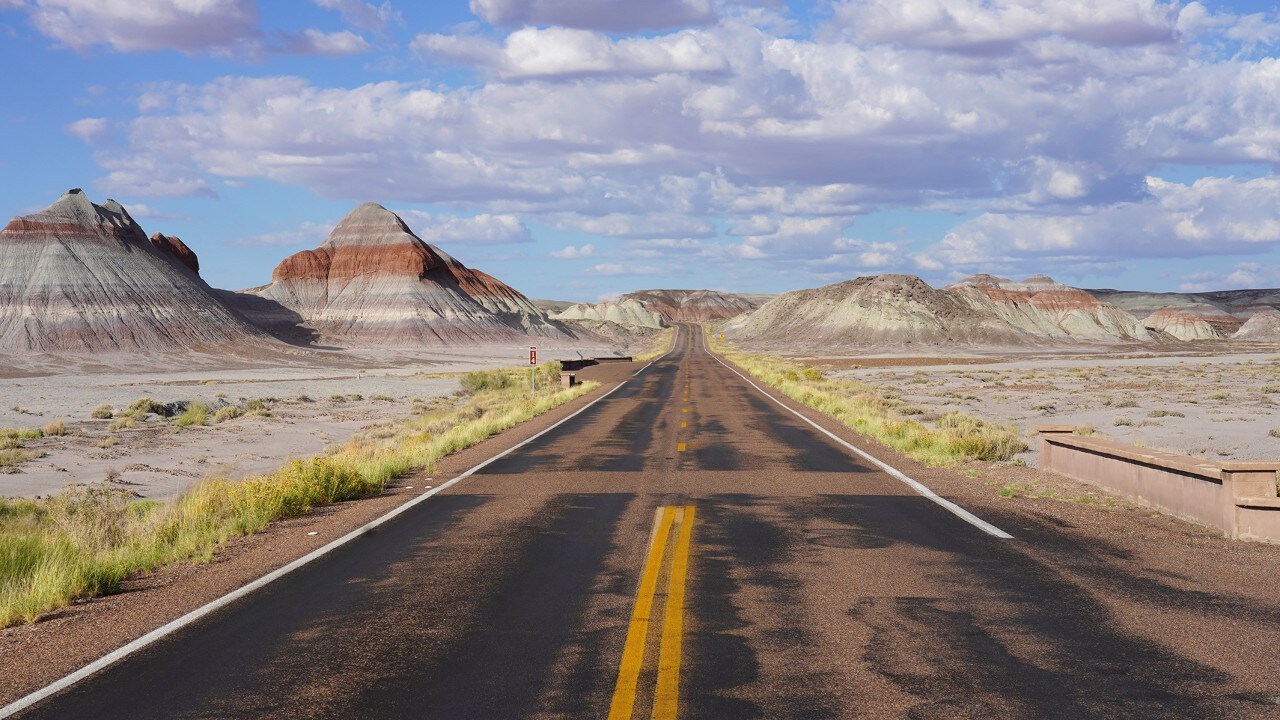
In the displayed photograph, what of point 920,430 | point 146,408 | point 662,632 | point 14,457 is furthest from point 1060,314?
point 662,632

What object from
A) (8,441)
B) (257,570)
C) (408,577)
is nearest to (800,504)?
(408,577)

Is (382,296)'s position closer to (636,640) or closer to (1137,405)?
(1137,405)

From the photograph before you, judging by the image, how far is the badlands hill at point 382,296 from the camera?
133 m

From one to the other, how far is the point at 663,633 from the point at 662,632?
3cm

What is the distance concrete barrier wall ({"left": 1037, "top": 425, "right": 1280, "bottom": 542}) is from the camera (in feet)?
29.3

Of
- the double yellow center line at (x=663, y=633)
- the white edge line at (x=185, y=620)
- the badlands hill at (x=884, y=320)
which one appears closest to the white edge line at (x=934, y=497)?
the double yellow center line at (x=663, y=633)

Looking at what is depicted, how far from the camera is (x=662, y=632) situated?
6133 millimetres

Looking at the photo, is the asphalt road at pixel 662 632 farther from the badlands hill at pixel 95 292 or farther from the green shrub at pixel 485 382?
the badlands hill at pixel 95 292

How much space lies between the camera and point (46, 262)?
100188mm

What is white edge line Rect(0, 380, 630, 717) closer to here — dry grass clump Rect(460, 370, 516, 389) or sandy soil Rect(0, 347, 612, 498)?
sandy soil Rect(0, 347, 612, 498)

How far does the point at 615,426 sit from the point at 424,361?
84.1m

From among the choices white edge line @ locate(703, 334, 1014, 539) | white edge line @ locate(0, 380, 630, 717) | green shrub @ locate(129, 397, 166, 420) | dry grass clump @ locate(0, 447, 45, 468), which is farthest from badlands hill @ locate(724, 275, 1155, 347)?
white edge line @ locate(0, 380, 630, 717)

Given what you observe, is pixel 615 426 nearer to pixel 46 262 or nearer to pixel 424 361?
pixel 424 361

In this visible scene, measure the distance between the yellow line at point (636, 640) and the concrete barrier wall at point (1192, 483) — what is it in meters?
5.39
